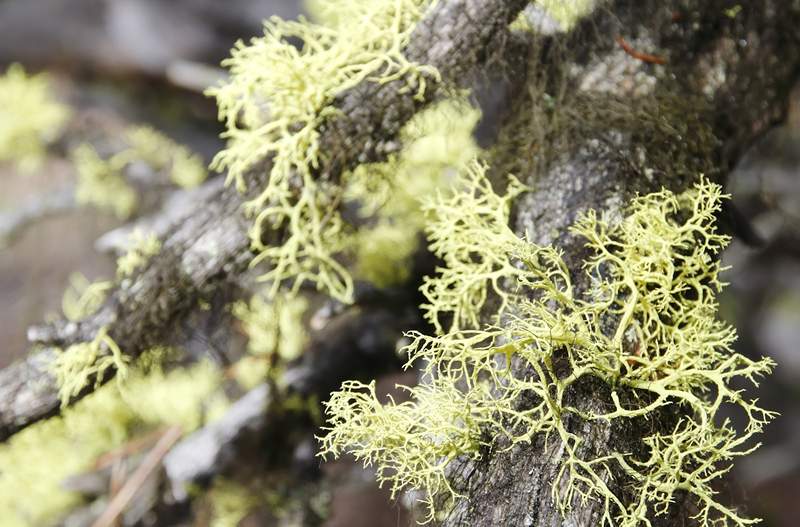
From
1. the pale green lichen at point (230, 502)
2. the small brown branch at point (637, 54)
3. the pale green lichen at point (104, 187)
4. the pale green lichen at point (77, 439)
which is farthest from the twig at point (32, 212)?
the small brown branch at point (637, 54)

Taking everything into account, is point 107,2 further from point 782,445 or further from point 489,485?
point 782,445

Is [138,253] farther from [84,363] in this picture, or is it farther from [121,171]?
[121,171]

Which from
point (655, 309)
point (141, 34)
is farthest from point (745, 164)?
point (141, 34)

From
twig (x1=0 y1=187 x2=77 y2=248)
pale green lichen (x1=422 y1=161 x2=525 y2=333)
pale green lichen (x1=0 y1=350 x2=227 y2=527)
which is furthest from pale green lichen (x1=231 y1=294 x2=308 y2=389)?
twig (x1=0 y1=187 x2=77 y2=248)

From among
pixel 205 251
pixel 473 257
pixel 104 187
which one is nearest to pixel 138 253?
pixel 205 251

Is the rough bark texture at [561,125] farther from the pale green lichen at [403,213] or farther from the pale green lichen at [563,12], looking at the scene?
the pale green lichen at [403,213]

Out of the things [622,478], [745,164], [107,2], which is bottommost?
[622,478]

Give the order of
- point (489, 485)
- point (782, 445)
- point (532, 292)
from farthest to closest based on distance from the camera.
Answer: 1. point (782, 445)
2. point (532, 292)
3. point (489, 485)

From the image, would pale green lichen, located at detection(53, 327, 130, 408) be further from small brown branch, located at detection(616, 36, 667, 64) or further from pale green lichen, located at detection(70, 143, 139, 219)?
pale green lichen, located at detection(70, 143, 139, 219)
